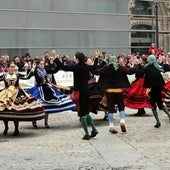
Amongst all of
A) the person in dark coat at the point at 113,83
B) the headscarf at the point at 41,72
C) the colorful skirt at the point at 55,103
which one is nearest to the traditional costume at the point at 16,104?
the colorful skirt at the point at 55,103

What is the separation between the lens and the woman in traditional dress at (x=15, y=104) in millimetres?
12188

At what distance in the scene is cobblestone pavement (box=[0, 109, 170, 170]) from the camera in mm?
8938

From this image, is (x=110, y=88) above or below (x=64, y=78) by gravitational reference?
above

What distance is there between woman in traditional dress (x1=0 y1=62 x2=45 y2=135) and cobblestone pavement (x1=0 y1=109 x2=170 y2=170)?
1.44ft

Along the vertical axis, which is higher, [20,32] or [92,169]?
[20,32]

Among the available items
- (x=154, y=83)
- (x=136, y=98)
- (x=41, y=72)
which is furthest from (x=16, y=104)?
(x=136, y=98)

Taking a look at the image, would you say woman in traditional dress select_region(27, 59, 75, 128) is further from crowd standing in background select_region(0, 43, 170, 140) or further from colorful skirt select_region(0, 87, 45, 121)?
colorful skirt select_region(0, 87, 45, 121)

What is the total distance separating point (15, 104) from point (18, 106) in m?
0.08

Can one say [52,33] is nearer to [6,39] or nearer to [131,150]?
[6,39]

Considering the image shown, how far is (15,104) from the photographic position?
1229cm

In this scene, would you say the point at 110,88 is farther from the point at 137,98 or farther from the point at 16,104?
the point at 137,98

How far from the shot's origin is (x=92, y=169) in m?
8.61

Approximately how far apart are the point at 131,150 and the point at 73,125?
414 cm

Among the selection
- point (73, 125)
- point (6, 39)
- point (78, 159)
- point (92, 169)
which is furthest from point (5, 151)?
point (6, 39)
